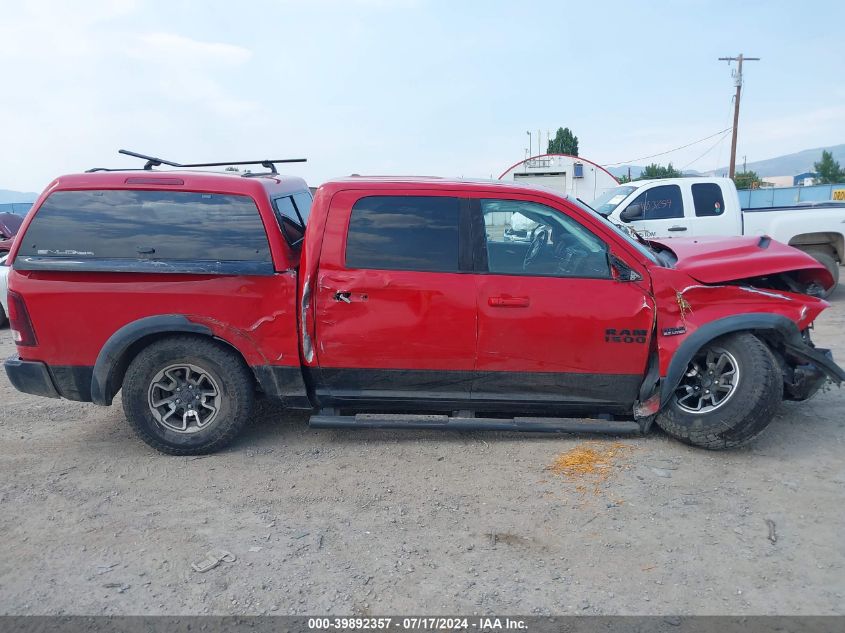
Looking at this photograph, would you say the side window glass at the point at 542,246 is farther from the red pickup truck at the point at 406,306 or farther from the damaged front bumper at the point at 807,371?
the damaged front bumper at the point at 807,371

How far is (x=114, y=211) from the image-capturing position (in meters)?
4.19

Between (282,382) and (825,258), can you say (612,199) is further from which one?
(282,382)

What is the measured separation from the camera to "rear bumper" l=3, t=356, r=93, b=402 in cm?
428

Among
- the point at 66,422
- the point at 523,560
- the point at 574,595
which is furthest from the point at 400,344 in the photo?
the point at 66,422

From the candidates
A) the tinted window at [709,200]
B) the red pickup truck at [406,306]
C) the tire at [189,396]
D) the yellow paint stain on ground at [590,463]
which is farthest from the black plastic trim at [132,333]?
the tinted window at [709,200]

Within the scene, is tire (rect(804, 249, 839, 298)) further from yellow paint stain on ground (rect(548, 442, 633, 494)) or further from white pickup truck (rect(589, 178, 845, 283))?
yellow paint stain on ground (rect(548, 442, 633, 494))

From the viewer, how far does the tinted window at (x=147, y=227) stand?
415 centimetres

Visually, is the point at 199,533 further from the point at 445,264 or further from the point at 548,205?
the point at 548,205

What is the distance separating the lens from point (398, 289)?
410cm

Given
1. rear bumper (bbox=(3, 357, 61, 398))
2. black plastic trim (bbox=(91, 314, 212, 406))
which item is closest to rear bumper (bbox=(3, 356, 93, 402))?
rear bumper (bbox=(3, 357, 61, 398))

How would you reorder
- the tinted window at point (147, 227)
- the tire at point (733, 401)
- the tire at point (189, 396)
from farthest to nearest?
1. the tire at point (189, 396)
2. the tinted window at point (147, 227)
3. the tire at point (733, 401)

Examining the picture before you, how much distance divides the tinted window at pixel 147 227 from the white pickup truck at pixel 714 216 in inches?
246

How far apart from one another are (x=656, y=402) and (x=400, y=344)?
1.75m

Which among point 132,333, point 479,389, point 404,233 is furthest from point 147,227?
point 479,389
